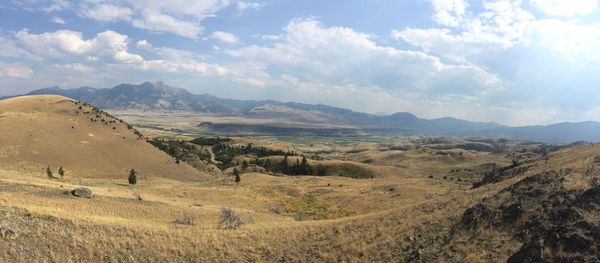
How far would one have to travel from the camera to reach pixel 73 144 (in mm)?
94375

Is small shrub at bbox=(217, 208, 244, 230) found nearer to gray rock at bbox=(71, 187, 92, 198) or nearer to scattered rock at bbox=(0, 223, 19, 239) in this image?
scattered rock at bbox=(0, 223, 19, 239)

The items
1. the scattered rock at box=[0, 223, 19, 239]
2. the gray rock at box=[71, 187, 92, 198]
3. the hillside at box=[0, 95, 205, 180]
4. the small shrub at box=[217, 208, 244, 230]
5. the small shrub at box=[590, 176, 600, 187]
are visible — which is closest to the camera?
the scattered rock at box=[0, 223, 19, 239]

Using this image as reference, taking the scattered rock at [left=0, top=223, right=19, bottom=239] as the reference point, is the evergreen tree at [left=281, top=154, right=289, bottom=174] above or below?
below

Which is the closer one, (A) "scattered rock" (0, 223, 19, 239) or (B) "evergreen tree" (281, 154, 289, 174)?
(A) "scattered rock" (0, 223, 19, 239)

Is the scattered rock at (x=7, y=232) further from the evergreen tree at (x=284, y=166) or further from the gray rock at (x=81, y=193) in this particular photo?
the evergreen tree at (x=284, y=166)

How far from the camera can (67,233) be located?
2342 cm

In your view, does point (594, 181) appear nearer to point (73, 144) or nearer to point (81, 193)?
point (81, 193)

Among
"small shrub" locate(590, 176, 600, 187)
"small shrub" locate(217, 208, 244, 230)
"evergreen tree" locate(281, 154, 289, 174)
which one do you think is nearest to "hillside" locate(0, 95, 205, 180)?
"evergreen tree" locate(281, 154, 289, 174)

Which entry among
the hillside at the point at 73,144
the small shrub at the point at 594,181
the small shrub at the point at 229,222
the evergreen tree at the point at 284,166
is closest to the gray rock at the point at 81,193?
Answer: the small shrub at the point at 229,222

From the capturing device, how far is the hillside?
81688mm

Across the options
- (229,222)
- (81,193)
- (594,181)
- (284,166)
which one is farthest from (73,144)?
(594,181)

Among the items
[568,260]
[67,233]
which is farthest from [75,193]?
[568,260]

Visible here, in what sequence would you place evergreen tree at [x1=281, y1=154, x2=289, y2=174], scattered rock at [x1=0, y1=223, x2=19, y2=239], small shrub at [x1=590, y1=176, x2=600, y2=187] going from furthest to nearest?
evergreen tree at [x1=281, y1=154, x2=289, y2=174] < small shrub at [x1=590, y1=176, x2=600, y2=187] < scattered rock at [x1=0, y1=223, x2=19, y2=239]

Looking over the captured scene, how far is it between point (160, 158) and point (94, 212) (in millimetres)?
74868
